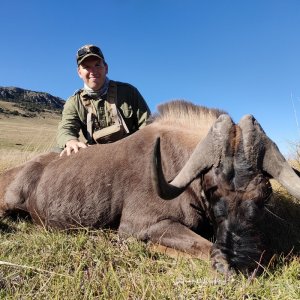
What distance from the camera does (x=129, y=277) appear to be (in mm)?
3355

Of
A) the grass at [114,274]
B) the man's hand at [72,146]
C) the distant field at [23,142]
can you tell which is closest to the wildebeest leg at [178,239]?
the grass at [114,274]

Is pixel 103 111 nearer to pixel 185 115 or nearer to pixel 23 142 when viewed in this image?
pixel 185 115

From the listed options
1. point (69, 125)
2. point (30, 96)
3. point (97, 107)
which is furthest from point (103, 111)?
point (30, 96)

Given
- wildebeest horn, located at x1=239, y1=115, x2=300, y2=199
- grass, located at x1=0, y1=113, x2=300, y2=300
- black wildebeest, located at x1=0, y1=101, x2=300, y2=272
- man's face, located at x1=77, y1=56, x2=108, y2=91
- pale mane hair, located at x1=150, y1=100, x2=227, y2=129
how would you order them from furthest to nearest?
man's face, located at x1=77, y1=56, x2=108, y2=91 < pale mane hair, located at x1=150, y1=100, x2=227, y2=129 < wildebeest horn, located at x1=239, y1=115, x2=300, y2=199 < black wildebeest, located at x1=0, y1=101, x2=300, y2=272 < grass, located at x1=0, y1=113, x2=300, y2=300

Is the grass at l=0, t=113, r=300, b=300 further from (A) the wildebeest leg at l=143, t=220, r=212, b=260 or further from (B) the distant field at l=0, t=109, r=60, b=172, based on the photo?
(B) the distant field at l=0, t=109, r=60, b=172

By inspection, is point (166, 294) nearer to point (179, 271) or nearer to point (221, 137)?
point (179, 271)

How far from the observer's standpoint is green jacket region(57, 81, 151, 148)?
23.4 ft

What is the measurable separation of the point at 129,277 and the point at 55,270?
71cm

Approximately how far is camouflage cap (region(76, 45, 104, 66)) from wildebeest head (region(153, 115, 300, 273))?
11.6 feet

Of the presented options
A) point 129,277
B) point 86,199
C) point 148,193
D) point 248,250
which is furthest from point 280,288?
point 86,199

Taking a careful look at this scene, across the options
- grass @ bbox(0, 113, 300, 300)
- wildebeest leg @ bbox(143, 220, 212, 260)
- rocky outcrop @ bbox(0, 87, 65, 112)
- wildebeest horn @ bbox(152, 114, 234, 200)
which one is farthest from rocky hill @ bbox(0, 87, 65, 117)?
wildebeest horn @ bbox(152, 114, 234, 200)

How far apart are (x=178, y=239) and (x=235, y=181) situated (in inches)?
43.6

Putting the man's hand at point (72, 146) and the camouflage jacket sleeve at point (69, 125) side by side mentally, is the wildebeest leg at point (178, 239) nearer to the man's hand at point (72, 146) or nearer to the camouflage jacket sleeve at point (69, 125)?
the man's hand at point (72, 146)

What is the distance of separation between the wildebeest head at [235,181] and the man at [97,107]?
2.90m
